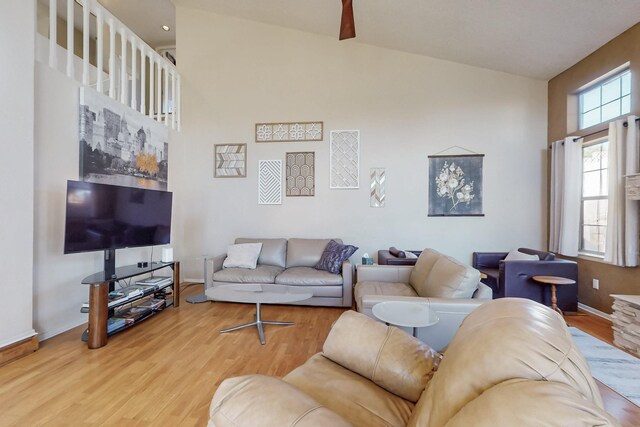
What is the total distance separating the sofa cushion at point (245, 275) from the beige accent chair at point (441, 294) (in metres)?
1.31

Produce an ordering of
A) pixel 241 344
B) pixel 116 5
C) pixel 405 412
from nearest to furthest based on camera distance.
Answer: pixel 405 412
pixel 241 344
pixel 116 5

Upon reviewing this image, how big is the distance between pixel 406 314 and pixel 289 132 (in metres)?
3.54

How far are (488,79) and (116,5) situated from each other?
617 centimetres

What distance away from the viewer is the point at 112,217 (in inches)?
114

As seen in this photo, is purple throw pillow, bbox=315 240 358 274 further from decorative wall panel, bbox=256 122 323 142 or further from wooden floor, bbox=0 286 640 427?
decorative wall panel, bbox=256 122 323 142

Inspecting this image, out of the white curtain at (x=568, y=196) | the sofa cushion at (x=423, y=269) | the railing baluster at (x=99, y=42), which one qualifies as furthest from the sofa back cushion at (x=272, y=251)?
the white curtain at (x=568, y=196)

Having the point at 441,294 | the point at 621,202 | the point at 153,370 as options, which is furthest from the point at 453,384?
the point at 621,202

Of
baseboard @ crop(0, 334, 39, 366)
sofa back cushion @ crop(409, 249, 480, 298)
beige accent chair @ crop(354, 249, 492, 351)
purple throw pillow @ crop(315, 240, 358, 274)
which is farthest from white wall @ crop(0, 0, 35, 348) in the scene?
sofa back cushion @ crop(409, 249, 480, 298)

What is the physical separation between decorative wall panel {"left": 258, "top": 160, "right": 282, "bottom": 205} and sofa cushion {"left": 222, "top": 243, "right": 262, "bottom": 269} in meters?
0.81

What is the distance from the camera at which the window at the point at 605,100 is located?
10.7ft

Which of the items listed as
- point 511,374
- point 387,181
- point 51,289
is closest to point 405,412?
point 511,374

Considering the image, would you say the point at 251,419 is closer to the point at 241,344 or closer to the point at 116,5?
the point at 241,344

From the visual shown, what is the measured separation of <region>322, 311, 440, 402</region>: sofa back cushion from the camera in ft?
4.06

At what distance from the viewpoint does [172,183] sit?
4672 mm
